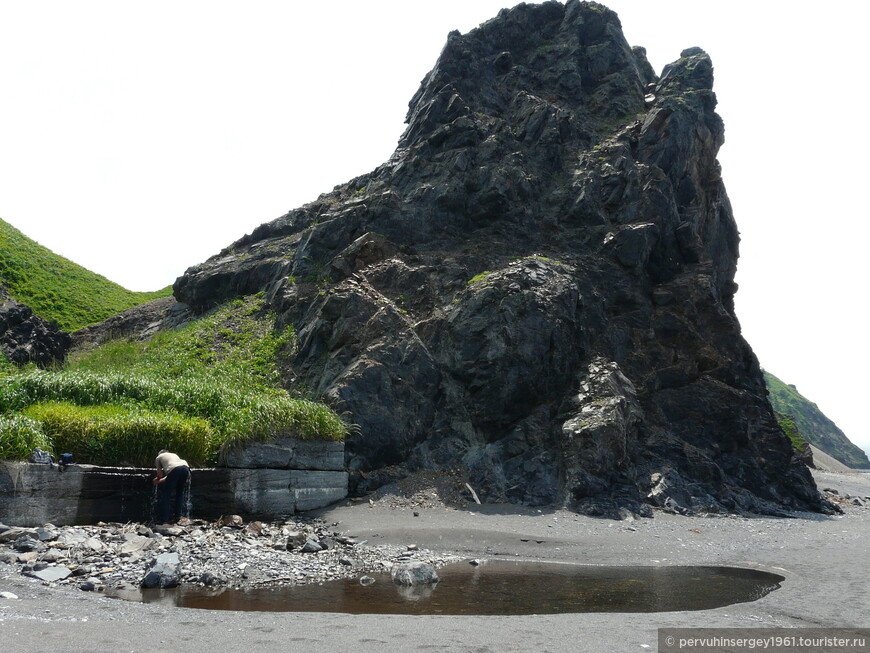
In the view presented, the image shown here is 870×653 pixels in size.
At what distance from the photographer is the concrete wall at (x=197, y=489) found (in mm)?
11992

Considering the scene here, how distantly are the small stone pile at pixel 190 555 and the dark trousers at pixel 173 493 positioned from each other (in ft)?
1.87

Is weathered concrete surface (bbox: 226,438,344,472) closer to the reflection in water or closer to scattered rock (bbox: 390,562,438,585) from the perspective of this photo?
the reflection in water

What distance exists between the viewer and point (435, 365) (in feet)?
67.9

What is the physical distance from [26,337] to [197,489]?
2027cm

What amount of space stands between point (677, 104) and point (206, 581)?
99.4 feet

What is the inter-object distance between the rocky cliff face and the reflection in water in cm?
611

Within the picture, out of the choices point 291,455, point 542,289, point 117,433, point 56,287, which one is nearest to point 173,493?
point 117,433

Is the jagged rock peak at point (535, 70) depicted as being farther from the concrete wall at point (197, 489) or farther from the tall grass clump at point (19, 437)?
the tall grass clump at point (19, 437)

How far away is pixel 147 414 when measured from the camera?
15453 mm

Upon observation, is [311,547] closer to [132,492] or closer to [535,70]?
[132,492]

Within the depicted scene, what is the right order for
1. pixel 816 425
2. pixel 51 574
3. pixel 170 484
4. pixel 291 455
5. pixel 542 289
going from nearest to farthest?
1. pixel 51 574
2. pixel 170 484
3. pixel 291 455
4. pixel 542 289
5. pixel 816 425

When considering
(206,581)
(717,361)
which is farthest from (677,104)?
(206,581)

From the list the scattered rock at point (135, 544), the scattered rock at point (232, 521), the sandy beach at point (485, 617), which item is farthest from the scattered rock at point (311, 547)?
the scattered rock at point (135, 544)

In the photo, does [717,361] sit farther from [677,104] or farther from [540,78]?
[540,78]
